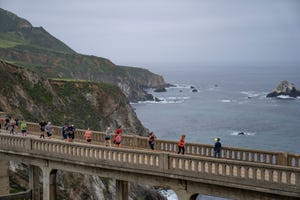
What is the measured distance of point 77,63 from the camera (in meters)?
164

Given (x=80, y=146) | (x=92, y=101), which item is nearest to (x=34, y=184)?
(x=80, y=146)

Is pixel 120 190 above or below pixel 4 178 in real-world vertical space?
above

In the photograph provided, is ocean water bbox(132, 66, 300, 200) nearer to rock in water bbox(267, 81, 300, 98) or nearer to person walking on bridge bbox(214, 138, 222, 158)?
→ rock in water bbox(267, 81, 300, 98)

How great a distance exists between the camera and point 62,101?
72.7 m

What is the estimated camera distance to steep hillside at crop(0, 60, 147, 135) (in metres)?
56.4

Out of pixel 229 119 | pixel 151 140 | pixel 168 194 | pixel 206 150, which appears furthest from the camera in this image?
pixel 229 119

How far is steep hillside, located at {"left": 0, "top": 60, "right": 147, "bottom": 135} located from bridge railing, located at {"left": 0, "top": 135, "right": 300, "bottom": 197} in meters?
25.0

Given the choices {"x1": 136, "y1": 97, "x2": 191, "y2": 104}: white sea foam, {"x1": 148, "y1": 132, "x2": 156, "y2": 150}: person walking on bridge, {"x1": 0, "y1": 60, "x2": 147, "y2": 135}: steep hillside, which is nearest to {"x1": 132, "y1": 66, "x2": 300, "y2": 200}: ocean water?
{"x1": 136, "y1": 97, "x2": 191, "y2": 104}: white sea foam

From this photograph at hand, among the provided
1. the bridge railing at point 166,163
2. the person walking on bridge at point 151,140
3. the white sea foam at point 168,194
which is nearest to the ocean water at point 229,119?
the white sea foam at point 168,194

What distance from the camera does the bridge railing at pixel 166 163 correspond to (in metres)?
18.7

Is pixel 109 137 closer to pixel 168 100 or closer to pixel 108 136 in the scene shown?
pixel 108 136

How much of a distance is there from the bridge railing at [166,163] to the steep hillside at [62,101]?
81.9ft

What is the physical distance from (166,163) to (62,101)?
53466 millimetres

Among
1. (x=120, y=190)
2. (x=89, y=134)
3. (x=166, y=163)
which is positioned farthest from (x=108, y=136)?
(x=166, y=163)
